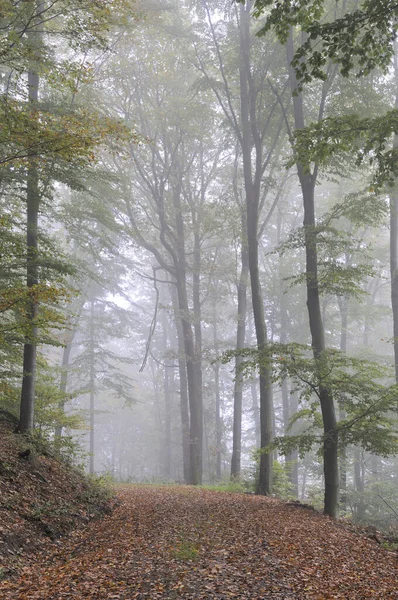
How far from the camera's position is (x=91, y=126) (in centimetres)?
749

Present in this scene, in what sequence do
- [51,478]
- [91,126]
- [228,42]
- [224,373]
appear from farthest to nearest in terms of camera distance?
[224,373] → [228,42] → [51,478] → [91,126]

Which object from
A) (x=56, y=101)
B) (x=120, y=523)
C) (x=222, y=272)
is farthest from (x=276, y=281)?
(x=120, y=523)

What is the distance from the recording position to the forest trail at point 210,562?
4.43m

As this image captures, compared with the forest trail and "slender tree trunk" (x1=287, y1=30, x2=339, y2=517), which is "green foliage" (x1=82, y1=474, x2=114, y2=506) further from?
"slender tree trunk" (x1=287, y1=30, x2=339, y2=517)

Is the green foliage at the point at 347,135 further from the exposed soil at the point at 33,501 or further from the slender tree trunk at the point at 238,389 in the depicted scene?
the slender tree trunk at the point at 238,389

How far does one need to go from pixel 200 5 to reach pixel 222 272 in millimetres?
A: 10397

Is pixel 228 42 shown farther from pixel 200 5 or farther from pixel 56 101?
pixel 56 101

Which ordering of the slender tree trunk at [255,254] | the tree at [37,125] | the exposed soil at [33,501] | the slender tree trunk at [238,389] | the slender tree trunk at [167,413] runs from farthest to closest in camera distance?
the slender tree trunk at [167,413] < the slender tree trunk at [238,389] < the slender tree trunk at [255,254] < the tree at [37,125] < the exposed soil at [33,501]

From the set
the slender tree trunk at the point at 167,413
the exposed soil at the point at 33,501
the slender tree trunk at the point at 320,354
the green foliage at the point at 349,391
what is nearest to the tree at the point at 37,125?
the exposed soil at the point at 33,501

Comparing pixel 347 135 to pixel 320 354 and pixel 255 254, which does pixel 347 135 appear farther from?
pixel 255 254

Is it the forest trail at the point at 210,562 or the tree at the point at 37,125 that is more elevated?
the tree at the point at 37,125

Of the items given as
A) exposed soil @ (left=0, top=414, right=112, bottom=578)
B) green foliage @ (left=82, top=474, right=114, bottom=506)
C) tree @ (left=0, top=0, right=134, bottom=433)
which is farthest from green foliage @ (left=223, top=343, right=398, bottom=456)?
tree @ (left=0, top=0, right=134, bottom=433)

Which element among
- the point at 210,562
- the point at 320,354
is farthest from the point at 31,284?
the point at 210,562

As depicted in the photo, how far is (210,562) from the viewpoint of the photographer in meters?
5.18
